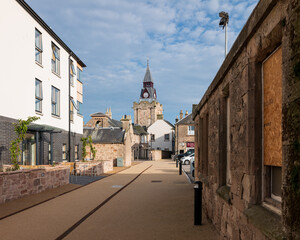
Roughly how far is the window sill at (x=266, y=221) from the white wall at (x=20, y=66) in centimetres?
1262

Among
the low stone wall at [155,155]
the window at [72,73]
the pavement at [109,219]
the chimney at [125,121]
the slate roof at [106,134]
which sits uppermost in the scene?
the window at [72,73]

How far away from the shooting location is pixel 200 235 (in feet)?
19.5

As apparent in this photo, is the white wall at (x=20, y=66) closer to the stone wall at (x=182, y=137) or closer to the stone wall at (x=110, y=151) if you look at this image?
the stone wall at (x=110, y=151)

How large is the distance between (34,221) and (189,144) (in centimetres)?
4103

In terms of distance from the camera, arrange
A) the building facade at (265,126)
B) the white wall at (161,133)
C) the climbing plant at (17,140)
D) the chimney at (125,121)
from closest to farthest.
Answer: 1. the building facade at (265,126)
2. the climbing plant at (17,140)
3. the chimney at (125,121)
4. the white wall at (161,133)

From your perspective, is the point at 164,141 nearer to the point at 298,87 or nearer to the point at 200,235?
the point at 200,235

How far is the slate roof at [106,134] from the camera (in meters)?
31.3

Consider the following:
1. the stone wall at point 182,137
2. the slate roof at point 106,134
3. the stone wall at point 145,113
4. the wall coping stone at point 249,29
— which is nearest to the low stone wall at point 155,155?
the stone wall at point 182,137

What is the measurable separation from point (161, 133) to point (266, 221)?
55.0 metres

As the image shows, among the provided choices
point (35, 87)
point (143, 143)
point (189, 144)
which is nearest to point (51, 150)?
point (35, 87)

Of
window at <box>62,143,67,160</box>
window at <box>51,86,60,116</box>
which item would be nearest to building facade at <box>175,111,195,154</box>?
window at <box>62,143,67,160</box>

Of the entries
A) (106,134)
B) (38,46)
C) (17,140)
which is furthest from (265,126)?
(106,134)

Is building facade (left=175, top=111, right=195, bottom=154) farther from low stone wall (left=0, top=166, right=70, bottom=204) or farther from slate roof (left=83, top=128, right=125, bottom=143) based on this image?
low stone wall (left=0, top=166, right=70, bottom=204)

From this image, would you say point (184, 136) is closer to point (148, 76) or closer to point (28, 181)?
point (28, 181)
